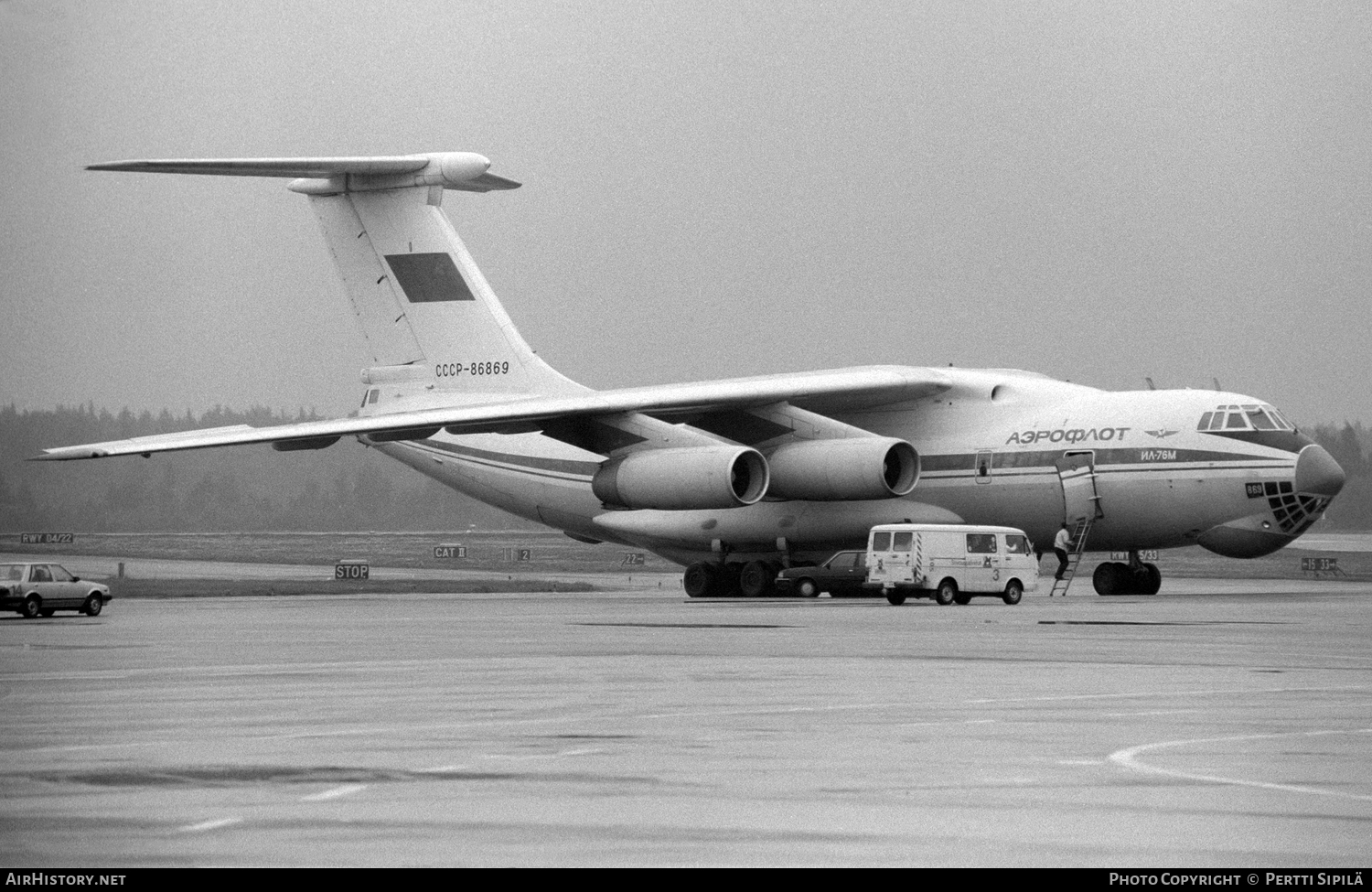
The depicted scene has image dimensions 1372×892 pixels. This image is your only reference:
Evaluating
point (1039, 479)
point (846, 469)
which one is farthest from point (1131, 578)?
point (846, 469)

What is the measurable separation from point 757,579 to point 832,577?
7.44 feet

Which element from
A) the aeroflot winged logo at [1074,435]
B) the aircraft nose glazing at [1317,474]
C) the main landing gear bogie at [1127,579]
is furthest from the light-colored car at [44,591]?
the aircraft nose glazing at [1317,474]

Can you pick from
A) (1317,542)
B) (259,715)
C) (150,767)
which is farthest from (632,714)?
(1317,542)

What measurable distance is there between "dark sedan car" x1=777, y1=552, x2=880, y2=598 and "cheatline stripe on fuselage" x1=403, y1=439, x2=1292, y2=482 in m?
2.54

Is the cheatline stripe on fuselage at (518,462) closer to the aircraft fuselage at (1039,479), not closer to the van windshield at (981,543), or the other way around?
the aircraft fuselage at (1039,479)

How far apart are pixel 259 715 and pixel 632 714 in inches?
92.3

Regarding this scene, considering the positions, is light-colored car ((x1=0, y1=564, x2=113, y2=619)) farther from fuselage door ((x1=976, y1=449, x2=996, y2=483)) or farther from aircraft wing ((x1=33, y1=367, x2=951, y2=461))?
fuselage door ((x1=976, y1=449, x2=996, y2=483))

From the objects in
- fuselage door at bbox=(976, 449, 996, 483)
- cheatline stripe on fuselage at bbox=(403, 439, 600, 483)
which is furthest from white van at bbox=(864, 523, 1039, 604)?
cheatline stripe on fuselage at bbox=(403, 439, 600, 483)

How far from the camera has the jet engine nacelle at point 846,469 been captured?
113 feet

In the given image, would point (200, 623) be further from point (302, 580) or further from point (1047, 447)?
point (302, 580)

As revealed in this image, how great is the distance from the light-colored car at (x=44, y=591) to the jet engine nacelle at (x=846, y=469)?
12.5 m

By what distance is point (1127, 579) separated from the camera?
35219 millimetres

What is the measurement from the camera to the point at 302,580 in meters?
45.0

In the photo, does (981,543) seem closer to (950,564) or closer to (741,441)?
(950,564)
